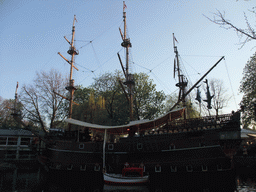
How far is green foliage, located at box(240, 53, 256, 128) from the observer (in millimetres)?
22242

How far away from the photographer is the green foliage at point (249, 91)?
2224cm

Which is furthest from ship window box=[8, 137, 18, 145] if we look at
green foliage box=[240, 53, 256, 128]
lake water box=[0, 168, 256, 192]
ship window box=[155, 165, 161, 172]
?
green foliage box=[240, 53, 256, 128]

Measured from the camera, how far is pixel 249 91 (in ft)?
75.9

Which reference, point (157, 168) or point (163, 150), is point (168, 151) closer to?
point (163, 150)

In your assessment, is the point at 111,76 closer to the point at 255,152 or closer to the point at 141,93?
the point at 141,93

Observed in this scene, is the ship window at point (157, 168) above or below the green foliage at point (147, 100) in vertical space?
below

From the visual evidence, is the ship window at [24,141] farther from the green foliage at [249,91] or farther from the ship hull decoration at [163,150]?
the green foliage at [249,91]

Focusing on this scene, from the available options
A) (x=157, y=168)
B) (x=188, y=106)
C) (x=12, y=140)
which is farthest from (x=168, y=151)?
(x=12, y=140)

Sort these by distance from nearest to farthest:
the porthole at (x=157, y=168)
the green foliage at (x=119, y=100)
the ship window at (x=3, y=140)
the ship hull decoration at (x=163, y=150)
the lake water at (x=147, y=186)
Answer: the lake water at (x=147, y=186) → the ship hull decoration at (x=163, y=150) → the porthole at (x=157, y=168) → the ship window at (x=3, y=140) → the green foliage at (x=119, y=100)

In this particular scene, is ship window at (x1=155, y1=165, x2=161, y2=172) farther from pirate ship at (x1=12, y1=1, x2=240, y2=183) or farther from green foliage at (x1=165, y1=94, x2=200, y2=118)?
green foliage at (x1=165, y1=94, x2=200, y2=118)

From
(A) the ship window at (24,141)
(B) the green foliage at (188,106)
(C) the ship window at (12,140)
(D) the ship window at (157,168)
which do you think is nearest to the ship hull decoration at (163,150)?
(D) the ship window at (157,168)

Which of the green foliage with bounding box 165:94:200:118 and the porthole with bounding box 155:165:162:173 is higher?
the green foliage with bounding box 165:94:200:118

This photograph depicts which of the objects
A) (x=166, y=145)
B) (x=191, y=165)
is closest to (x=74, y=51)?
(x=166, y=145)

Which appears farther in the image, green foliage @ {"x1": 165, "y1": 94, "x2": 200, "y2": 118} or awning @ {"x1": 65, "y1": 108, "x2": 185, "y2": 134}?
green foliage @ {"x1": 165, "y1": 94, "x2": 200, "y2": 118}
